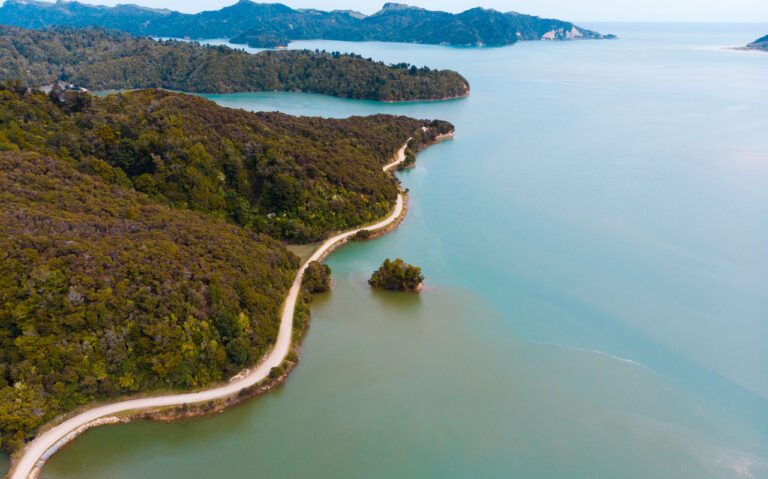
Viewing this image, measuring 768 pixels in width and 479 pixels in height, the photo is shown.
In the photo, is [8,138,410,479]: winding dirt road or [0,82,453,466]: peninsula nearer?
[8,138,410,479]: winding dirt road

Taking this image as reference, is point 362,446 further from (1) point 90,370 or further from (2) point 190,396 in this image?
(1) point 90,370

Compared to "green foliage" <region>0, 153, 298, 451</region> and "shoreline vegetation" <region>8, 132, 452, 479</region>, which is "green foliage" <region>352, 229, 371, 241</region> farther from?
"green foliage" <region>0, 153, 298, 451</region>

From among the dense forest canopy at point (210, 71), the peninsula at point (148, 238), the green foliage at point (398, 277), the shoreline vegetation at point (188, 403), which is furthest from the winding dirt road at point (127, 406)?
the dense forest canopy at point (210, 71)

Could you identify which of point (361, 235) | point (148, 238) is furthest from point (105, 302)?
point (361, 235)

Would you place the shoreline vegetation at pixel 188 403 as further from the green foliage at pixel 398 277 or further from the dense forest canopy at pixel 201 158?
the dense forest canopy at pixel 201 158

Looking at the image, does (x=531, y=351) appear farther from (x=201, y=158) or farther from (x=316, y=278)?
(x=201, y=158)

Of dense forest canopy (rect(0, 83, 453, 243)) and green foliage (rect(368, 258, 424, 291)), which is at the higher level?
dense forest canopy (rect(0, 83, 453, 243))

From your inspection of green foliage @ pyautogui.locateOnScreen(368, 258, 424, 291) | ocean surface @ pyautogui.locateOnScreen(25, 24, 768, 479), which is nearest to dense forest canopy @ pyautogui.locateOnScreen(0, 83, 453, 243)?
ocean surface @ pyautogui.locateOnScreen(25, 24, 768, 479)
